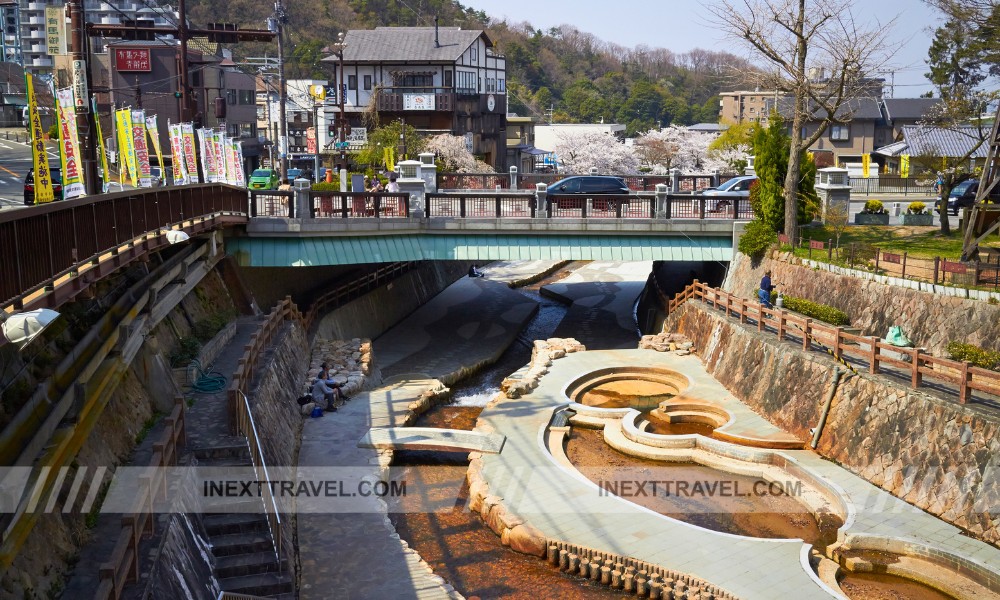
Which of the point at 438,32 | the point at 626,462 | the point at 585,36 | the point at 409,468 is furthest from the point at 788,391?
the point at 585,36

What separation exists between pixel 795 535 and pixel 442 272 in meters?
31.1

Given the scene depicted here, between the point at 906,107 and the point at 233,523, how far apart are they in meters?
70.5

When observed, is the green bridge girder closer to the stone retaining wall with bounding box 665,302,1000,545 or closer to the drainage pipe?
the stone retaining wall with bounding box 665,302,1000,545

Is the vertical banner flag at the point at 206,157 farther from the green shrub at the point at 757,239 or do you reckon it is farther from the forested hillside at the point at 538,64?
the forested hillside at the point at 538,64

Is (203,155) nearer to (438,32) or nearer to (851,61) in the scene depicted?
(851,61)

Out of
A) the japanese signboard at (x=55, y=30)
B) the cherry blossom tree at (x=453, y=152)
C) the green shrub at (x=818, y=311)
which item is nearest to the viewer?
the green shrub at (x=818, y=311)

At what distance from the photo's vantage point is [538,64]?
402 ft

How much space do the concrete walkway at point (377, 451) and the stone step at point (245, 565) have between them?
1042mm

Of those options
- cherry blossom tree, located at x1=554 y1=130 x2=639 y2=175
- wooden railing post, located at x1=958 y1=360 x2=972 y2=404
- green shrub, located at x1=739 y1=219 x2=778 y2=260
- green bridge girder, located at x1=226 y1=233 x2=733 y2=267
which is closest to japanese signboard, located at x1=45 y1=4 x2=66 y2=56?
cherry blossom tree, located at x1=554 y1=130 x2=639 y2=175

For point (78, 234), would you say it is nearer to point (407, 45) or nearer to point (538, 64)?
point (407, 45)

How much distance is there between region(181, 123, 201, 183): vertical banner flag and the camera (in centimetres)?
2609

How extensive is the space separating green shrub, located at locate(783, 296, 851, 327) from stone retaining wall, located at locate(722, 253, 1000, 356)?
41cm

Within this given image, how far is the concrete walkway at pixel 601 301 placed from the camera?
119 feet

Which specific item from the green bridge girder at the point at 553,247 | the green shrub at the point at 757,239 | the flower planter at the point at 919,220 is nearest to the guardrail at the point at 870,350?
the green shrub at the point at 757,239
